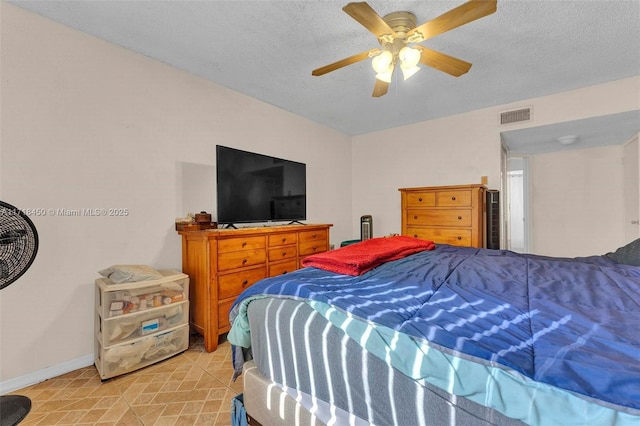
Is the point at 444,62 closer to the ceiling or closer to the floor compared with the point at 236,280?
closer to the ceiling

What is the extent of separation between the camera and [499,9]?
178 cm

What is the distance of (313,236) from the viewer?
3070mm

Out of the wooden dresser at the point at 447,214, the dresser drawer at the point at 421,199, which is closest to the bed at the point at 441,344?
the wooden dresser at the point at 447,214

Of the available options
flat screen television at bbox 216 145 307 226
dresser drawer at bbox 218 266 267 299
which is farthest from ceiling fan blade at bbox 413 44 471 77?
dresser drawer at bbox 218 266 267 299

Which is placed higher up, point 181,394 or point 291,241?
point 291,241

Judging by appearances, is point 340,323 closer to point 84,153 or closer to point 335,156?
point 84,153

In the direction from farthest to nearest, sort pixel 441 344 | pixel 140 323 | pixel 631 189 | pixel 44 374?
pixel 631 189 → pixel 140 323 → pixel 44 374 → pixel 441 344

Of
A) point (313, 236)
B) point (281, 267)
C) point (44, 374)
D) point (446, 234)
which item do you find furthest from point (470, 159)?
point (44, 374)

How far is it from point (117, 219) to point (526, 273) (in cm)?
275

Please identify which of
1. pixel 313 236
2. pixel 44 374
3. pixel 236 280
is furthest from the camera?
pixel 313 236

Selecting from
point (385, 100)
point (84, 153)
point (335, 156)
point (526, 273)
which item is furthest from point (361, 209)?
point (84, 153)

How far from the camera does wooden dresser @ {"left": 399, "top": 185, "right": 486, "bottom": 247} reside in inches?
117

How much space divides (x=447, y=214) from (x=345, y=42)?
6.86 feet

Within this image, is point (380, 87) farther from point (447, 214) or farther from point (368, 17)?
point (447, 214)
